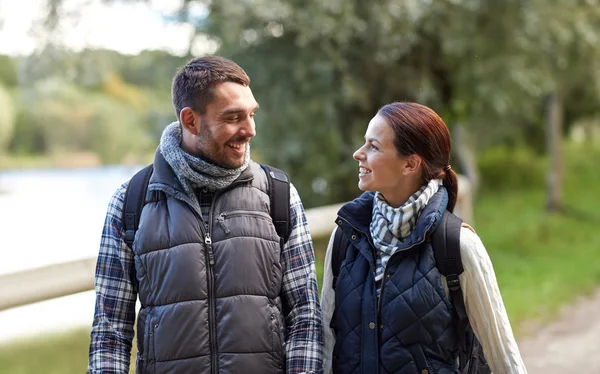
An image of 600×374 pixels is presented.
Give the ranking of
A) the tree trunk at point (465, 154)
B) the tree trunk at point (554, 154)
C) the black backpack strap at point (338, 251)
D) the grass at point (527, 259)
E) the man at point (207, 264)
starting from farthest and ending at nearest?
the tree trunk at point (554, 154) → the tree trunk at point (465, 154) → the grass at point (527, 259) → the black backpack strap at point (338, 251) → the man at point (207, 264)

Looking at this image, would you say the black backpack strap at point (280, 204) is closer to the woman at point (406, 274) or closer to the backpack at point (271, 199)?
the backpack at point (271, 199)

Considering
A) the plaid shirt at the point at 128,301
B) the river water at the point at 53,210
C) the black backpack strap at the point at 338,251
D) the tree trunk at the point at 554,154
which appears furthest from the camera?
the tree trunk at the point at 554,154

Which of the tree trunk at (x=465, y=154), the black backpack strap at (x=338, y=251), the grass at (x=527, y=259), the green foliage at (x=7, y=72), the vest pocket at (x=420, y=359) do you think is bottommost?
the vest pocket at (x=420, y=359)

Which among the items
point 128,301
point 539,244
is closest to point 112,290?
point 128,301

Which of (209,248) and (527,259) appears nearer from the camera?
(209,248)

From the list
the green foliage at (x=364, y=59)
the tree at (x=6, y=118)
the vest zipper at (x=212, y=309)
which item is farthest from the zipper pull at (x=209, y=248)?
the tree at (x=6, y=118)

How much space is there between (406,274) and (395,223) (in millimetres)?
171

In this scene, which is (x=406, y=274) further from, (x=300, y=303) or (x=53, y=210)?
(x=53, y=210)

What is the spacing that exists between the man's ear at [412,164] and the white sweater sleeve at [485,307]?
25 centimetres

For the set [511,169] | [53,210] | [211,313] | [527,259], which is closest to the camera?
[211,313]

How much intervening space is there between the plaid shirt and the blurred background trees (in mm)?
5528

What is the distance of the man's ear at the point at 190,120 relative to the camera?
7.28 feet

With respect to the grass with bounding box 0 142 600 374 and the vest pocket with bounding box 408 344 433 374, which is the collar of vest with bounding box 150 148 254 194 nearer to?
the vest pocket with bounding box 408 344 433 374

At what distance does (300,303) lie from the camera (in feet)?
7.57
